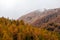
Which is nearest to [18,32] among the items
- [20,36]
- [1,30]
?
[20,36]

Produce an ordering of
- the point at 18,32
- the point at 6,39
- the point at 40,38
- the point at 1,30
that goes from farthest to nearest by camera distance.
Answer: the point at 40,38
the point at 18,32
the point at 1,30
the point at 6,39

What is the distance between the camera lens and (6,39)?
99188 mm

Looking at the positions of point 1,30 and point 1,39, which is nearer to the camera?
point 1,39

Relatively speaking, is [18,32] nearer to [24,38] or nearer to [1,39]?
[24,38]

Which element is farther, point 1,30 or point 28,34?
point 28,34

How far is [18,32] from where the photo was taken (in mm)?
121938

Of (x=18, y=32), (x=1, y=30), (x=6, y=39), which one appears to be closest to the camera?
(x=6, y=39)

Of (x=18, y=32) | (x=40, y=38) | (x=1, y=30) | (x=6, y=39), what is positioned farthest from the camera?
(x=40, y=38)

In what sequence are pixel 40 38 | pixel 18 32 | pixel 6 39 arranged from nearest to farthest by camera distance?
pixel 6 39 < pixel 18 32 < pixel 40 38

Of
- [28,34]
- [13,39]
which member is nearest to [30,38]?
[28,34]

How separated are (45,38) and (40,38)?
5.96 meters

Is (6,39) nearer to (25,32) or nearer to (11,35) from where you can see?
(11,35)

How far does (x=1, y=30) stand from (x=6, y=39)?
1445 cm

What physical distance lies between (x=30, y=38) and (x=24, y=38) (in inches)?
145
